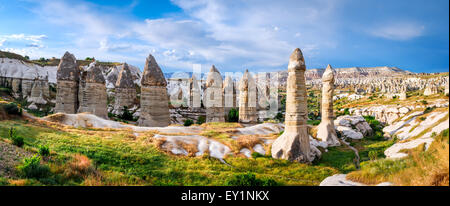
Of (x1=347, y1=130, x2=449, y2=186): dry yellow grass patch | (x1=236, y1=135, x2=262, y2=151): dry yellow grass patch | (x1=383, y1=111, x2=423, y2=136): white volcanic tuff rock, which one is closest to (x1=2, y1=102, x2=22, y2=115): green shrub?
(x1=236, y1=135, x2=262, y2=151): dry yellow grass patch

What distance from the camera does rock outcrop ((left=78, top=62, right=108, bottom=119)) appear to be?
23.1 m

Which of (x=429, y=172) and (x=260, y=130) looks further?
(x=260, y=130)

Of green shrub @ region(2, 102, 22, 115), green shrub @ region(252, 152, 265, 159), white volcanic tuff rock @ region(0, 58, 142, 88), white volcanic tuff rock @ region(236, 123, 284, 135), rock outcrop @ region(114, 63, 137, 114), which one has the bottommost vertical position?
green shrub @ region(252, 152, 265, 159)

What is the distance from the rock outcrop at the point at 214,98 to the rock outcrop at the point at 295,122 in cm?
1289

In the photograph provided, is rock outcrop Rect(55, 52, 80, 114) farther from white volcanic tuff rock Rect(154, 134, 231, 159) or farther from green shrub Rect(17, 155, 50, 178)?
green shrub Rect(17, 155, 50, 178)

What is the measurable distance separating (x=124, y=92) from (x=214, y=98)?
14373 millimetres

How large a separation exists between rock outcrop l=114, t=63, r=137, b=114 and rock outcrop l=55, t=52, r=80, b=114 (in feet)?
22.9

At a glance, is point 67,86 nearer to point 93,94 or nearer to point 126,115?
point 93,94

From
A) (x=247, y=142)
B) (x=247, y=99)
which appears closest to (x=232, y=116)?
(x=247, y=99)

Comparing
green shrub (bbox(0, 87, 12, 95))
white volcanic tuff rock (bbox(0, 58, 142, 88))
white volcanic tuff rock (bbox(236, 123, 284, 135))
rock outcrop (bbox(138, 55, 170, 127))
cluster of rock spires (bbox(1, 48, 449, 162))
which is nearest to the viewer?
white volcanic tuff rock (bbox(236, 123, 284, 135))

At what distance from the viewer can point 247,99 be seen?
24.4m
